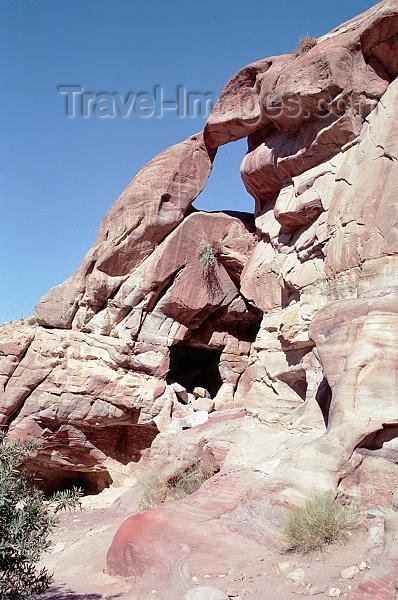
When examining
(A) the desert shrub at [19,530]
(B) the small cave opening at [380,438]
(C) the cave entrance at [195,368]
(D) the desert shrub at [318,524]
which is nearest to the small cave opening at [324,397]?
(B) the small cave opening at [380,438]

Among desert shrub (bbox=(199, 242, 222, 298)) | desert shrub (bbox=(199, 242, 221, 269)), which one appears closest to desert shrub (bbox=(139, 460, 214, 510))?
desert shrub (bbox=(199, 242, 222, 298))

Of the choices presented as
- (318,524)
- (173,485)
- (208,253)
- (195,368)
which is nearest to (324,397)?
(318,524)

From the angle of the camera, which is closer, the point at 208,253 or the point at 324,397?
the point at 324,397

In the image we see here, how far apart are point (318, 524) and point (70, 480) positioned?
47.7 feet

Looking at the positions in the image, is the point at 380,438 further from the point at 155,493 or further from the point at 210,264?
the point at 210,264

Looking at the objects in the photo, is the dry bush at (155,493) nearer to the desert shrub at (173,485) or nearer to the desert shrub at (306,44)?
the desert shrub at (173,485)

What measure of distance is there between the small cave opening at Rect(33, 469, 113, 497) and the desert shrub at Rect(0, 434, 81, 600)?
41.8 ft

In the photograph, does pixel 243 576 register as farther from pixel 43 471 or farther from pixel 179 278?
pixel 43 471

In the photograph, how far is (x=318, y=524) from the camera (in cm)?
729

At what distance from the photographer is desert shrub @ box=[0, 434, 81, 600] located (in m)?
5.73

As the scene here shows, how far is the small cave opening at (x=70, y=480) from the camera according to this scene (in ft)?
62.5

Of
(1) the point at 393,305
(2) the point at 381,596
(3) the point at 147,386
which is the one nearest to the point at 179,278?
(3) the point at 147,386

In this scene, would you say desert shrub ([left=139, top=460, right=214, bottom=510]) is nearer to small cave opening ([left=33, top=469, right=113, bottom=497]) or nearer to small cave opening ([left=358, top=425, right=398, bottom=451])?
small cave opening ([left=358, top=425, right=398, bottom=451])

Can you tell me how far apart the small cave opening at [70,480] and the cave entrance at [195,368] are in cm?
423
